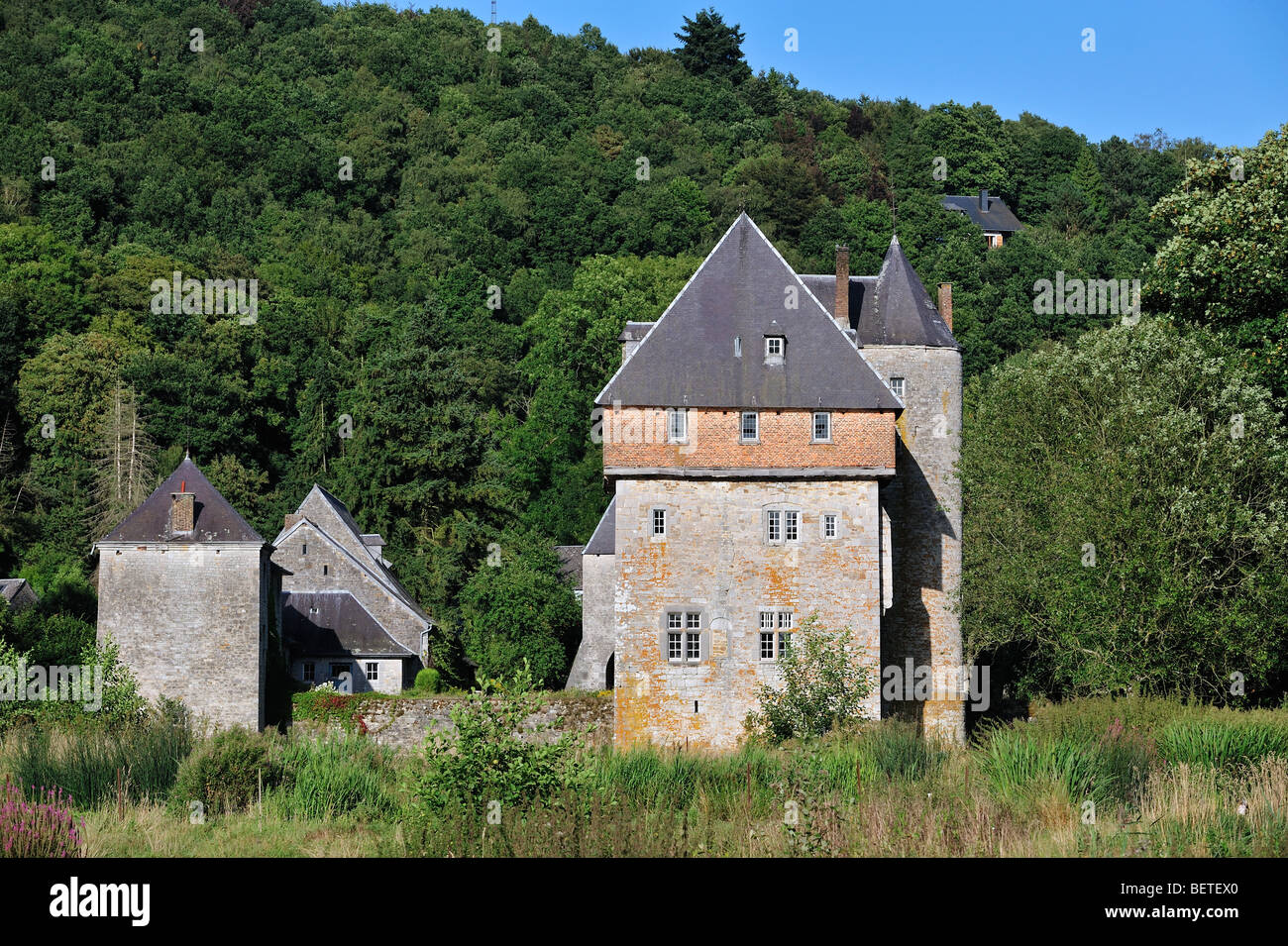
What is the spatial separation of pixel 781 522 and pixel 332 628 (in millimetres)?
21183

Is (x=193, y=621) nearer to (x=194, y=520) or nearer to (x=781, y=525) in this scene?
(x=194, y=520)

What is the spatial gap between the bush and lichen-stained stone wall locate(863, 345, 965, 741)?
74.4 feet

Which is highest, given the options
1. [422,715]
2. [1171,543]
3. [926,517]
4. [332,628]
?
[926,517]

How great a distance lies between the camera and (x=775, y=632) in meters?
35.6

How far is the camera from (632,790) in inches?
745

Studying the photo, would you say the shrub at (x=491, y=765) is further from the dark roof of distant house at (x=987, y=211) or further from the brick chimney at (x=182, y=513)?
the dark roof of distant house at (x=987, y=211)

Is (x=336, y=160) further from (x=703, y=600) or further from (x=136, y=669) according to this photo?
(x=703, y=600)

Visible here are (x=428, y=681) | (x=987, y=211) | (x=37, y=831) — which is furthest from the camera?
(x=987, y=211)

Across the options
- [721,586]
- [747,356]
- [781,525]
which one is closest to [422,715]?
[721,586]

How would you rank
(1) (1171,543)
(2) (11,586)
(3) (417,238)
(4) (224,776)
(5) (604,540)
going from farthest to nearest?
1. (3) (417,238)
2. (2) (11,586)
3. (5) (604,540)
4. (1) (1171,543)
5. (4) (224,776)

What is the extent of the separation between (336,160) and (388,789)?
88.2 meters

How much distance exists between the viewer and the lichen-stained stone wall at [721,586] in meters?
35.2

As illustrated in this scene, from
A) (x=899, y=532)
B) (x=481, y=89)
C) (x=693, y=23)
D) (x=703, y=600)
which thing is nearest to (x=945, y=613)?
(x=899, y=532)

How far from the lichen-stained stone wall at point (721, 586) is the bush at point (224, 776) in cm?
1598
